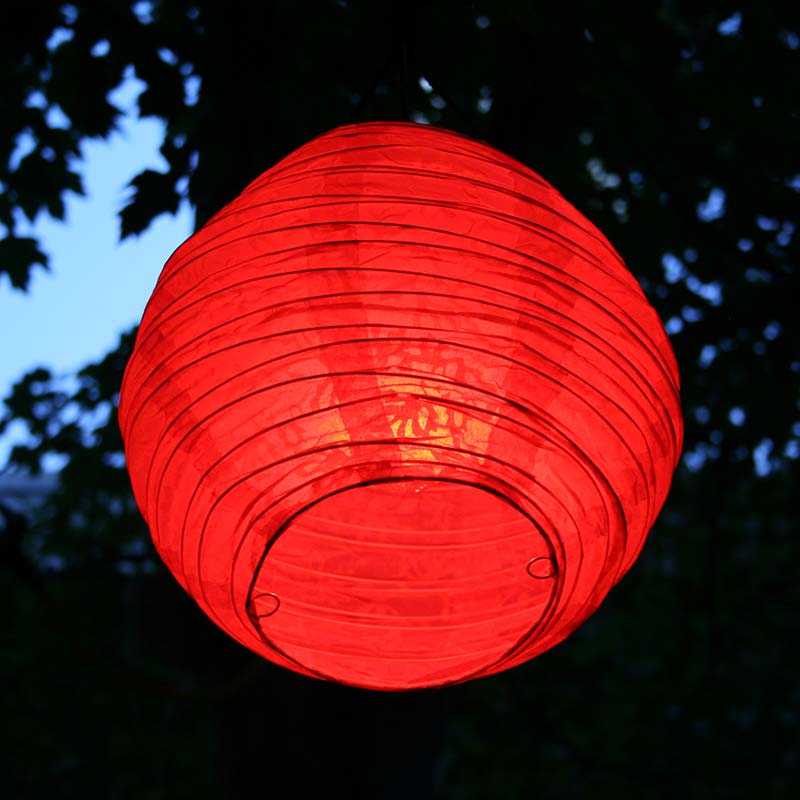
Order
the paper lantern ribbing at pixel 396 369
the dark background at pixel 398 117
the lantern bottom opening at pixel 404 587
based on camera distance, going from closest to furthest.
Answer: the paper lantern ribbing at pixel 396 369, the lantern bottom opening at pixel 404 587, the dark background at pixel 398 117

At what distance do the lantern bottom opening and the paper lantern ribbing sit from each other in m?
0.06

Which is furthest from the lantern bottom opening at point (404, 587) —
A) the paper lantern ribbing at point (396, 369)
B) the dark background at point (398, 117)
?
the dark background at point (398, 117)

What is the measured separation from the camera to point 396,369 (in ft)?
2.80

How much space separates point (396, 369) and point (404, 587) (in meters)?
0.48

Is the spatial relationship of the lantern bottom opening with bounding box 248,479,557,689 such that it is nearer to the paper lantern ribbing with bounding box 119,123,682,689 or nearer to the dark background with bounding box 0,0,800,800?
the paper lantern ribbing with bounding box 119,123,682,689

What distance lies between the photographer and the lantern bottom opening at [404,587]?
3.86ft

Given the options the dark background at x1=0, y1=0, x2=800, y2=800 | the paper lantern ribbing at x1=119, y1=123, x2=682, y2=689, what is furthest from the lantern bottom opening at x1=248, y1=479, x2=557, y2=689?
the dark background at x1=0, y1=0, x2=800, y2=800

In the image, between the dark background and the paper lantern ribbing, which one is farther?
the dark background

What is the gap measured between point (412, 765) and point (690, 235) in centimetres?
170

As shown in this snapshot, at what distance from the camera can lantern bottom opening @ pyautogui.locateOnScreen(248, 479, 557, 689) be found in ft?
3.86

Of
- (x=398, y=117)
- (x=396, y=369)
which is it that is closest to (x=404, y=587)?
(x=396, y=369)

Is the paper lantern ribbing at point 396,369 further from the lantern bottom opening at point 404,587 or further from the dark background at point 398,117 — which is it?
the dark background at point 398,117

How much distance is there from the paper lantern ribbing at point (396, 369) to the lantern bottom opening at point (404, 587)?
6 cm

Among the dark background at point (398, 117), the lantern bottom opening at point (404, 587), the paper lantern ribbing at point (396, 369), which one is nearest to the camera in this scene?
the paper lantern ribbing at point (396, 369)
